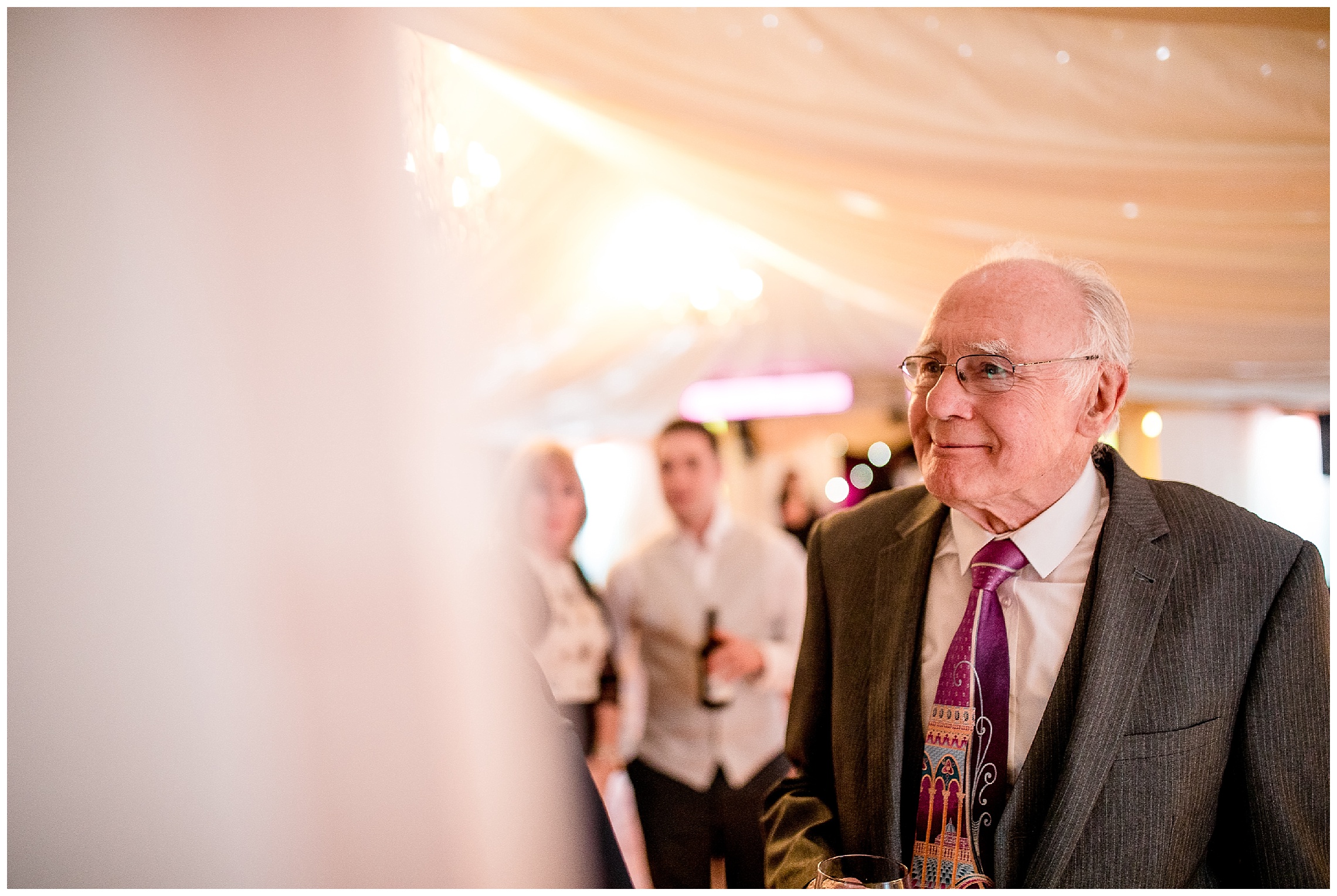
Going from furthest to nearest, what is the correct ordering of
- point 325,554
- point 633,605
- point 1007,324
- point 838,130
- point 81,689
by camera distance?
point 633,605, point 838,130, point 1007,324, point 81,689, point 325,554

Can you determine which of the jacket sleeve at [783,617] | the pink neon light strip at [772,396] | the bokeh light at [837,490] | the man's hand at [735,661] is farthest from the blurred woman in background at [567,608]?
the bokeh light at [837,490]

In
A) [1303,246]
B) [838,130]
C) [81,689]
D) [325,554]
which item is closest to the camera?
[325,554]

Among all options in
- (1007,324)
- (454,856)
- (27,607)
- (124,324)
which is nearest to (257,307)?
(124,324)

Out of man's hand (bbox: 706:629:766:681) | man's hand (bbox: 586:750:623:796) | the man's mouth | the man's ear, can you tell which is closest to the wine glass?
the man's mouth

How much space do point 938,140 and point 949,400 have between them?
2.98 ft

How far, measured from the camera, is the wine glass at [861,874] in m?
1.09

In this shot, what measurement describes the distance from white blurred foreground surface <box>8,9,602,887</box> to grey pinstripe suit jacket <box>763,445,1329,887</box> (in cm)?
66

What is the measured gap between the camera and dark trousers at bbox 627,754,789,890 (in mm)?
2869

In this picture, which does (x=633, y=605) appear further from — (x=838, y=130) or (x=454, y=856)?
(x=454, y=856)

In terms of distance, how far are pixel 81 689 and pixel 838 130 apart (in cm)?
163

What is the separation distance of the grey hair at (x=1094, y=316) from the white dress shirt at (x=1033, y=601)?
164 mm

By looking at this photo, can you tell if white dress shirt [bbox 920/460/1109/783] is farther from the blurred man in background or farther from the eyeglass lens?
the blurred man in background

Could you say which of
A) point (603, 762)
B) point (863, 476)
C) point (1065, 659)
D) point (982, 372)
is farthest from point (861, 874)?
point (863, 476)

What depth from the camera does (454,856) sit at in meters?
0.88
